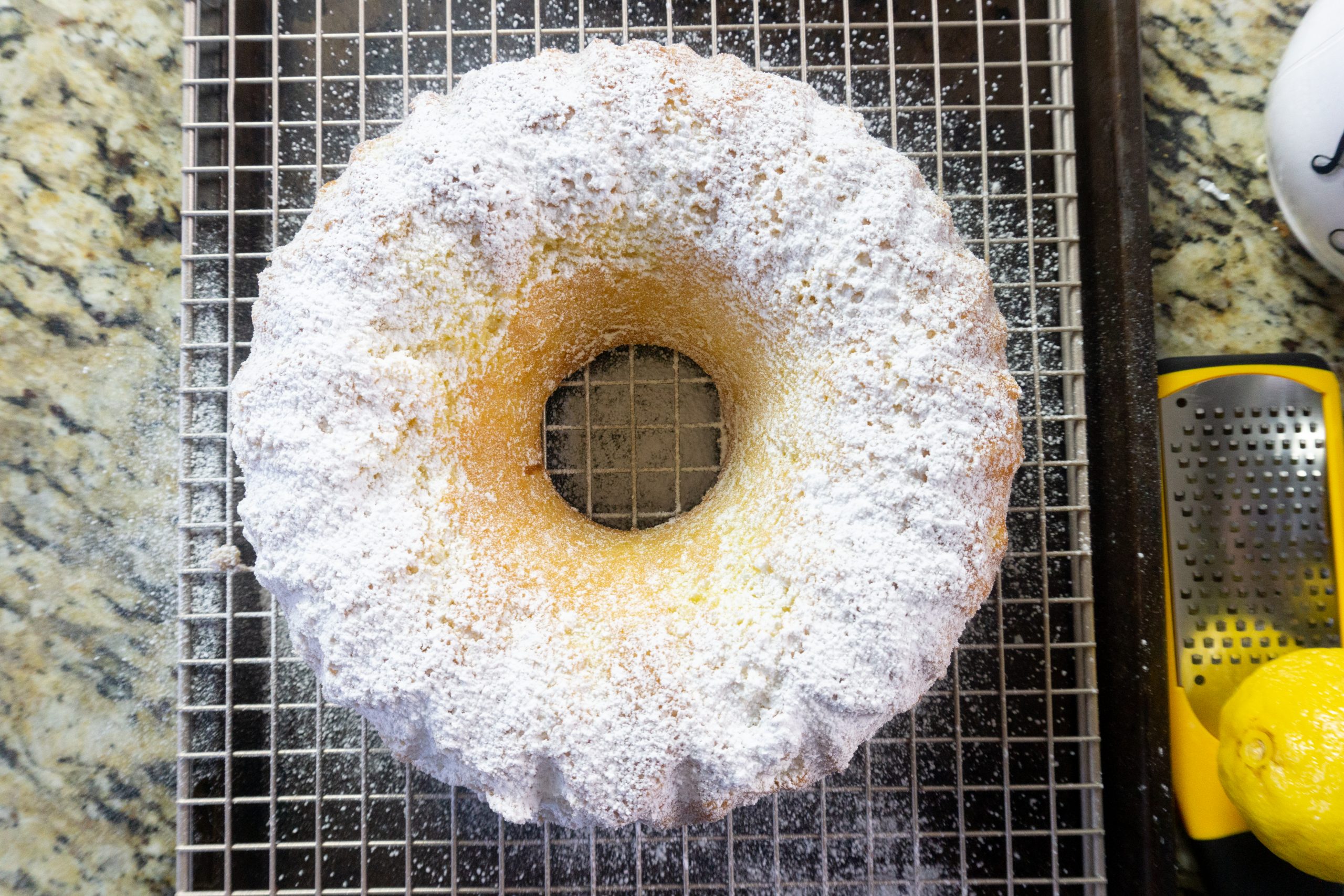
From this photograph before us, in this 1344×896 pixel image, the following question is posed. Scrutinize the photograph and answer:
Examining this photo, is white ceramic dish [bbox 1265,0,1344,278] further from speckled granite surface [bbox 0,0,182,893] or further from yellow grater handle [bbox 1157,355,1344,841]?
speckled granite surface [bbox 0,0,182,893]

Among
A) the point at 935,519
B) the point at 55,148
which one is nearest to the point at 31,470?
the point at 55,148

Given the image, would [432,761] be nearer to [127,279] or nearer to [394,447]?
[394,447]

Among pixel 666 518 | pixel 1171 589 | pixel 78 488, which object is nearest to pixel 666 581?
pixel 666 518

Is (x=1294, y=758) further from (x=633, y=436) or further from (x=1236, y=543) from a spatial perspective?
(x=633, y=436)

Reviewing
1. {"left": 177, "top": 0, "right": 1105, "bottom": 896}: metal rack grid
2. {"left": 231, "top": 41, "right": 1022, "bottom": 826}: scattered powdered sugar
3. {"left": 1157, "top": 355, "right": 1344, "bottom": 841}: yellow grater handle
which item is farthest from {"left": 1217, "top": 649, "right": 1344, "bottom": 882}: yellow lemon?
{"left": 231, "top": 41, "right": 1022, "bottom": 826}: scattered powdered sugar

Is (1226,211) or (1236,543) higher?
(1226,211)

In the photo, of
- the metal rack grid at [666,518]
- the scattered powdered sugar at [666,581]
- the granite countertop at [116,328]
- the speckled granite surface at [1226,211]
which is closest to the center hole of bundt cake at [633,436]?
the metal rack grid at [666,518]

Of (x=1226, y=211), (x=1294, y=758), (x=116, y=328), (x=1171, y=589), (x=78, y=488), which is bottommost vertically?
(x=1294, y=758)

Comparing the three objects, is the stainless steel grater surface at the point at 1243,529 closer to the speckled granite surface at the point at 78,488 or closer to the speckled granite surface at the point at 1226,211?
the speckled granite surface at the point at 1226,211
